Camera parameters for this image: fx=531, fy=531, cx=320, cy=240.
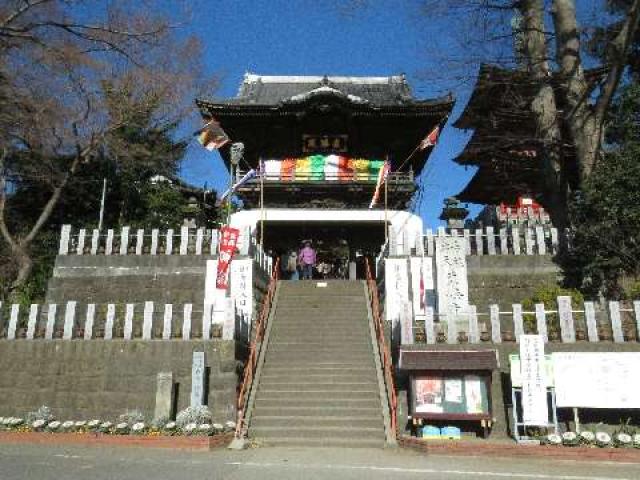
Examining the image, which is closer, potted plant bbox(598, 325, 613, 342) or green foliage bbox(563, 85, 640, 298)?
potted plant bbox(598, 325, 613, 342)

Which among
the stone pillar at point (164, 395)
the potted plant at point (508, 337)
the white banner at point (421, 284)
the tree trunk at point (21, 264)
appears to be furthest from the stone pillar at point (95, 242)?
the potted plant at point (508, 337)

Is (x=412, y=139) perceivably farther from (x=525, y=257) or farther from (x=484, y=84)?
(x=525, y=257)

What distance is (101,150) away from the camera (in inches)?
863

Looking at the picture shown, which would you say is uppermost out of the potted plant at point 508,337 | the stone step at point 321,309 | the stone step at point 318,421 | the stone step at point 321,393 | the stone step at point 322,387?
the stone step at point 321,309

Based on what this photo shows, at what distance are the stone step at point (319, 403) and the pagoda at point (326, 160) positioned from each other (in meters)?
11.2

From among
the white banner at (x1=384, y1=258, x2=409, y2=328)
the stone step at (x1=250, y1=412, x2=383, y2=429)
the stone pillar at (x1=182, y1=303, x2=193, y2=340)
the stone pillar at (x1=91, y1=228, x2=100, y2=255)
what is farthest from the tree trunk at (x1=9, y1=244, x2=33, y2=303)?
the white banner at (x1=384, y1=258, x2=409, y2=328)

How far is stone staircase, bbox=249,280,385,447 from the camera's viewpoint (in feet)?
30.6

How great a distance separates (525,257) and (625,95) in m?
6.15

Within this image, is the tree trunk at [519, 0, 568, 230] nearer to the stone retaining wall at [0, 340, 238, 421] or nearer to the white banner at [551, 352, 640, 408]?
the white banner at [551, 352, 640, 408]

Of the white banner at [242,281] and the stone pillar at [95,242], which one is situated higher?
the stone pillar at [95,242]

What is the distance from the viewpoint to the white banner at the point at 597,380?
28.3 ft

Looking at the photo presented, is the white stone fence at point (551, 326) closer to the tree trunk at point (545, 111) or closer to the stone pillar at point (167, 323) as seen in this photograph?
the stone pillar at point (167, 323)

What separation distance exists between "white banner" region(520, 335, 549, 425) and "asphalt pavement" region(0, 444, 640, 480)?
1.08 m

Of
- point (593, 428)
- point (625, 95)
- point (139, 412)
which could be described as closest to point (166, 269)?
point (139, 412)
